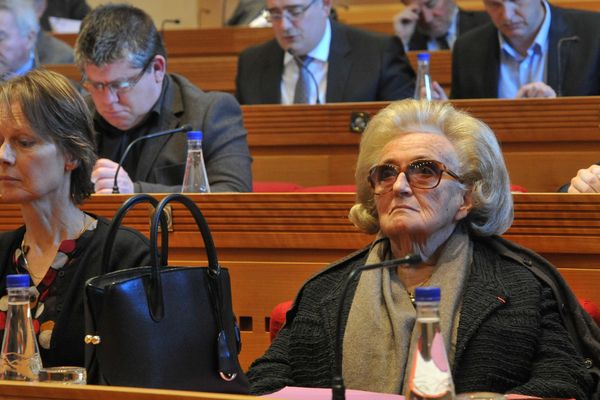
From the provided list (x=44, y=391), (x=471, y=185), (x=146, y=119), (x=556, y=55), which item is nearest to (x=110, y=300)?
(x=44, y=391)

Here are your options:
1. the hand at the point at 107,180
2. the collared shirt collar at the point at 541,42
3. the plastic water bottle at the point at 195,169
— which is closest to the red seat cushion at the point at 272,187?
the plastic water bottle at the point at 195,169

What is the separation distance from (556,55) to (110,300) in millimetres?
2598

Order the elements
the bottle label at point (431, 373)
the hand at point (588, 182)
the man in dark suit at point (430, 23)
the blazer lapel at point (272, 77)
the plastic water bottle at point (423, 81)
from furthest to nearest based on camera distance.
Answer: the man in dark suit at point (430, 23)
the blazer lapel at point (272, 77)
the plastic water bottle at point (423, 81)
the hand at point (588, 182)
the bottle label at point (431, 373)

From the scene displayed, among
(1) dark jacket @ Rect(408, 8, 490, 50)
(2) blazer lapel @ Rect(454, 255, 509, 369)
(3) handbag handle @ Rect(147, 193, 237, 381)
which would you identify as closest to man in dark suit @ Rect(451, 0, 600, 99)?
(1) dark jacket @ Rect(408, 8, 490, 50)

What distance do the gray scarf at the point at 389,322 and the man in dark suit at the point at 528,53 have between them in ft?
5.79

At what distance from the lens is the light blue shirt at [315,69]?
4.21m

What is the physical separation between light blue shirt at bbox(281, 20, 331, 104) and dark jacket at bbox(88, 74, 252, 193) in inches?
32.1

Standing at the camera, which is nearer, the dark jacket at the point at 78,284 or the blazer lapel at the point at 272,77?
the dark jacket at the point at 78,284

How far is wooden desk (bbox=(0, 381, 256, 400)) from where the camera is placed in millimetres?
1444

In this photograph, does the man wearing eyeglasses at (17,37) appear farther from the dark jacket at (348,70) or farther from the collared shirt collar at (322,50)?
the collared shirt collar at (322,50)

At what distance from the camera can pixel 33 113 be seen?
7.73 ft

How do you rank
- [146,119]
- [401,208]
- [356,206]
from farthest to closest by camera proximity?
[146,119], [356,206], [401,208]

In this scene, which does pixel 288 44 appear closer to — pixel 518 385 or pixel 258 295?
pixel 258 295

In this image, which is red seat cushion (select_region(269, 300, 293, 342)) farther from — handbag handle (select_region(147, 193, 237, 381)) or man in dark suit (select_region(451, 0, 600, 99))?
man in dark suit (select_region(451, 0, 600, 99))
